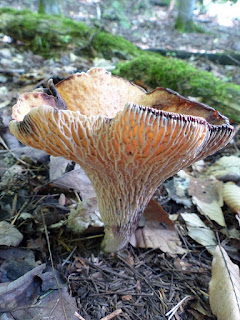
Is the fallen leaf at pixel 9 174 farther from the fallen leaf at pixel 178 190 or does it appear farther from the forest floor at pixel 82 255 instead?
the fallen leaf at pixel 178 190

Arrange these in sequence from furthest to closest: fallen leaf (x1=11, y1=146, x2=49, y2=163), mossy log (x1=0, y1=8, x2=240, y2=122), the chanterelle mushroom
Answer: mossy log (x1=0, y1=8, x2=240, y2=122) → fallen leaf (x1=11, y1=146, x2=49, y2=163) → the chanterelle mushroom

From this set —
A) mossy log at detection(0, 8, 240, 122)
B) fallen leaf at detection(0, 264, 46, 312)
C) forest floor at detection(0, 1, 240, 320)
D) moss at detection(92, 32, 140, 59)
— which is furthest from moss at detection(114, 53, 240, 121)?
fallen leaf at detection(0, 264, 46, 312)

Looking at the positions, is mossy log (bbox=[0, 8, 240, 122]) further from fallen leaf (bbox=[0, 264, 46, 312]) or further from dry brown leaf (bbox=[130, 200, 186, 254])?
fallen leaf (bbox=[0, 264, 46, 312])

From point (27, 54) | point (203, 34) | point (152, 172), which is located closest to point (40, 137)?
point (152, 172)

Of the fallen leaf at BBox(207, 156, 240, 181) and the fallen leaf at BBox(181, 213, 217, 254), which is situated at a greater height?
the fallen leaf at BBox(207, 156, 240, 181)

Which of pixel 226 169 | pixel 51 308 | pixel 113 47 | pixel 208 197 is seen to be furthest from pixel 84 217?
pixel 113 47
